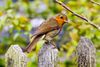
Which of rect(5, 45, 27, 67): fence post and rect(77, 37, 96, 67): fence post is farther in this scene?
rect(77, 37, 96, 67): fence post

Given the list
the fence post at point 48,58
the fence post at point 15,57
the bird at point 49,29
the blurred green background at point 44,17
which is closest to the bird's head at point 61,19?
the bird at point 49,29

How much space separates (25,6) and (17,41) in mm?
718

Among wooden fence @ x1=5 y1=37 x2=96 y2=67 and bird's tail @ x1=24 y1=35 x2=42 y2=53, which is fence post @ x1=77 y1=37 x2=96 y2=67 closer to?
wooden fence @ x1=5 y1=37 x2=96 y2=67

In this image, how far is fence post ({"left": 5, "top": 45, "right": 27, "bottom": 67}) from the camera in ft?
9.81

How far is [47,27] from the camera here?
334cm

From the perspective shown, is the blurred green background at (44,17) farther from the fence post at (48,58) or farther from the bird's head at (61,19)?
the fence post at (48,58)

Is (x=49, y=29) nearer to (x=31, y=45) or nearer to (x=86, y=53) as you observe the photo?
(x=31, y=45)

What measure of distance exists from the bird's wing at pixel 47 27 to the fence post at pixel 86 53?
0.93 feet

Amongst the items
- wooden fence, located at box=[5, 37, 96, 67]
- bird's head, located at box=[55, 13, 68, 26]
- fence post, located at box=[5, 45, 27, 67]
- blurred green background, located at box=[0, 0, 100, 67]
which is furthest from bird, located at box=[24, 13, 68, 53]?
blurred green background, located at box=[0, 0, 100, 67]

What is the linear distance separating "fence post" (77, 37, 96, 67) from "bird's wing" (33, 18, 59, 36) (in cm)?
28

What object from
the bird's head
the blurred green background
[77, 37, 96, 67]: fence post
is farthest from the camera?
the blurred green background

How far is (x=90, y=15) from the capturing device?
15.9 ft

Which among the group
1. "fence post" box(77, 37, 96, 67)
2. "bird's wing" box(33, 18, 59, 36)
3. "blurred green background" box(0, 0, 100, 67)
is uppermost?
"bird's wing" box(33, 18, 59, 36)

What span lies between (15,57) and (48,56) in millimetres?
248
